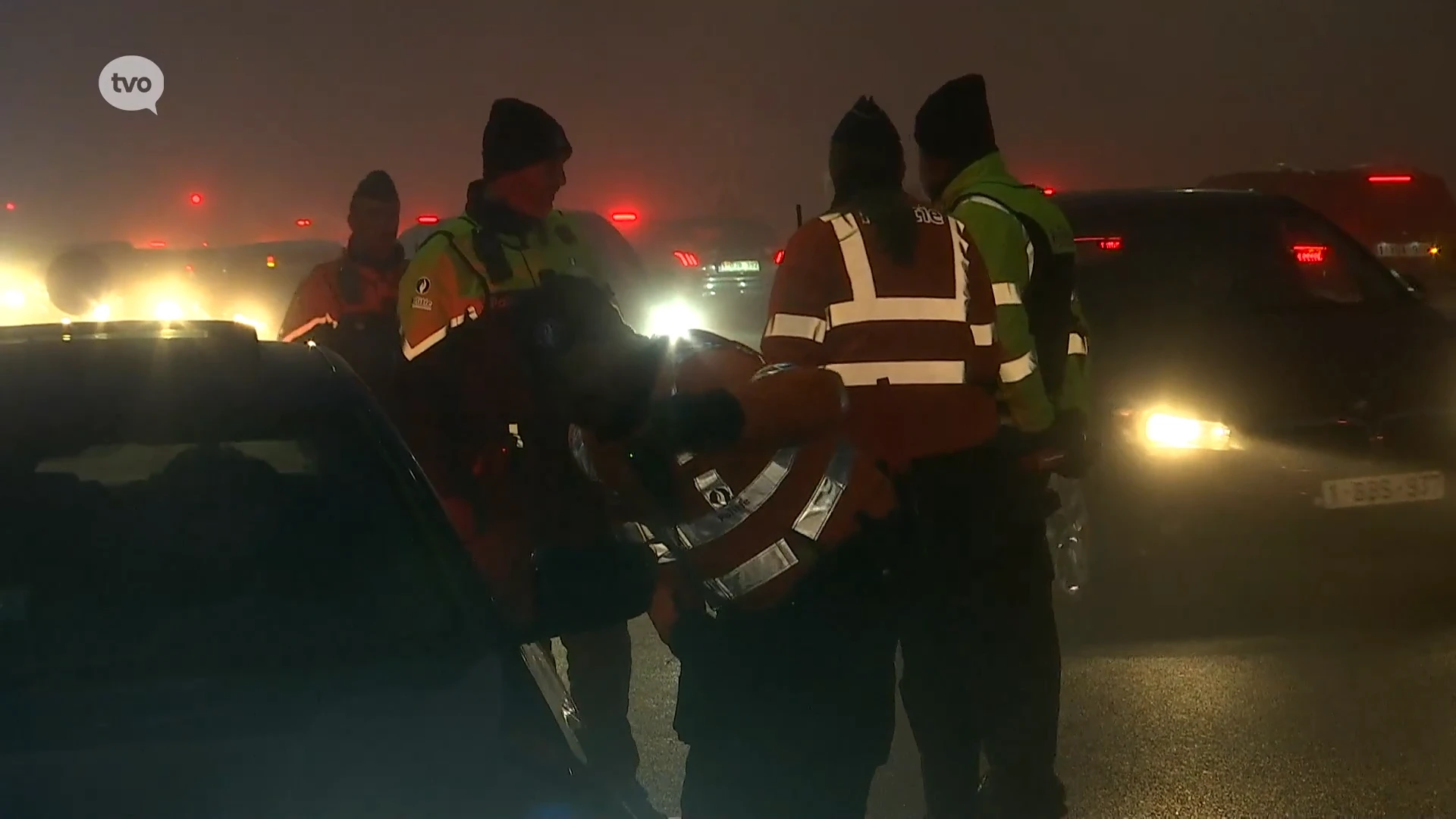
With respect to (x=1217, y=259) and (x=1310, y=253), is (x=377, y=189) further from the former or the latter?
(x=1310, y=253)

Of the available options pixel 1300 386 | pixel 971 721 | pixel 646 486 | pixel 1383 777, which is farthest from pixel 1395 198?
pixel 646 486

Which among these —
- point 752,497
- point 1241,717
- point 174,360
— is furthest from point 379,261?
point 752,497

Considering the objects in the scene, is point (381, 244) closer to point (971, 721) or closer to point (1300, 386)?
point (971, 721)

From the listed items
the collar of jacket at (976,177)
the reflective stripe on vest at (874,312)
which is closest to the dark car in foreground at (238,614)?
the reflective stripe on vest at (874,312)

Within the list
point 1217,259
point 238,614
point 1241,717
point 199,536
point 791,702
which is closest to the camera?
point 238,614

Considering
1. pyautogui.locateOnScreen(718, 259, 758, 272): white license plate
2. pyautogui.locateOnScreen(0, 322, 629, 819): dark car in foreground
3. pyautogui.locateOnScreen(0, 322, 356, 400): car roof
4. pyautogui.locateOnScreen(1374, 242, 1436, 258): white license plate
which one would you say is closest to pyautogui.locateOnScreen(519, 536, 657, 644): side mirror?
pyautogui.locateOnScreen(0, 322, 629, 819): dark car in foreground

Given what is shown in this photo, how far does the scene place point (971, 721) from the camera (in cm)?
441

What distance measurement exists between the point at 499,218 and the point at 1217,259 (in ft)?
16.2

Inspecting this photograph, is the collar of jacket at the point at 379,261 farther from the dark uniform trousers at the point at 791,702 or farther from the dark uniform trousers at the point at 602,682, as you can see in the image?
the dark uniform trousers at the point at 791,702

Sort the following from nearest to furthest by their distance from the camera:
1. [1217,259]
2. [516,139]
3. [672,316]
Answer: [516,139] → [1217,259] → [672,316]

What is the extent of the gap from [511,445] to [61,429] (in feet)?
4.07

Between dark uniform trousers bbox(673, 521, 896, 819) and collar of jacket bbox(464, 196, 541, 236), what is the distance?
64.9 inches

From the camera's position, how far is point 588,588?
307 cm

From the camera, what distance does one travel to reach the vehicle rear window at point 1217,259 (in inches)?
326
